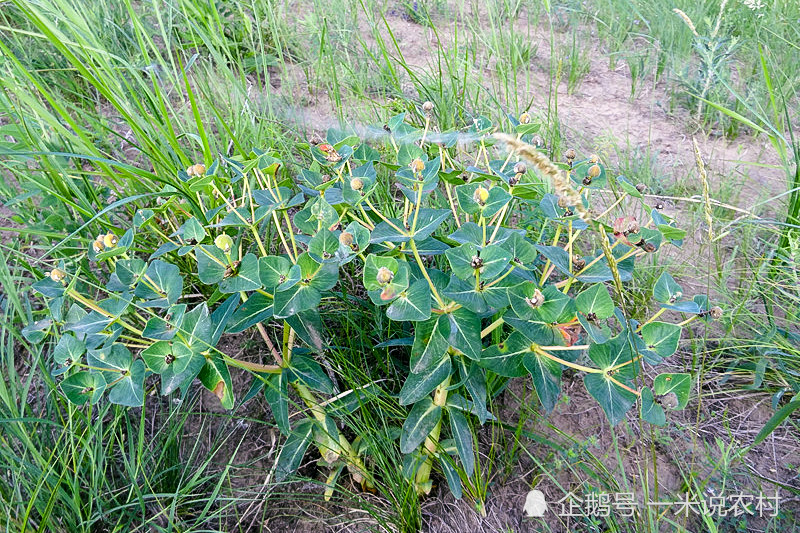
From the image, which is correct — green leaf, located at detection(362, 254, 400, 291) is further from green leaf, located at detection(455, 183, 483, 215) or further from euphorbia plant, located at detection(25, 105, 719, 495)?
green leaf, located at detection(455, 183, 483, 215)

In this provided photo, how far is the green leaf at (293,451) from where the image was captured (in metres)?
1.26

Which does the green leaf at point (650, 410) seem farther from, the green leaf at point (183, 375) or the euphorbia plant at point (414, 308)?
the green leaf at point (183, 375)

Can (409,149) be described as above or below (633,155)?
above

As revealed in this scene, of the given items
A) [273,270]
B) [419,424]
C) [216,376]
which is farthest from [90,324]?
[419,424]

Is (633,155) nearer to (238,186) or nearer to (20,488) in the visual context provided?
(238,186)

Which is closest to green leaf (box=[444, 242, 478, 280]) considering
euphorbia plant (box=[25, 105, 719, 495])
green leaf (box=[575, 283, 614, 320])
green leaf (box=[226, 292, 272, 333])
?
euphorbia plant (box=[25, 105, 719, 495])

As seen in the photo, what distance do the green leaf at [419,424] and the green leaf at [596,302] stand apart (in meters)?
0.42

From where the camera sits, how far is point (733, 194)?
82.2 inches

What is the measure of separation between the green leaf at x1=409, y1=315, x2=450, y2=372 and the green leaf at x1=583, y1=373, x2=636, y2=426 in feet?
0.94

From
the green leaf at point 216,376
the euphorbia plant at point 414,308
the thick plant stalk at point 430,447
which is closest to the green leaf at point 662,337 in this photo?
the euphorbia plant at point 414,308

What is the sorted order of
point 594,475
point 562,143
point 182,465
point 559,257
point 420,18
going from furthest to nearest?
1. point 420,18
2. point 562,143
3. point 182,465
4. point 594,475
5. point 559,257

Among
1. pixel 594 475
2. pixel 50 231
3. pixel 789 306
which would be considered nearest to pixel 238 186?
pixel 50 231

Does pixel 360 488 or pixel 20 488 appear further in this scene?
pixel 360 488

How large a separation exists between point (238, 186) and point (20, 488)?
971mm
